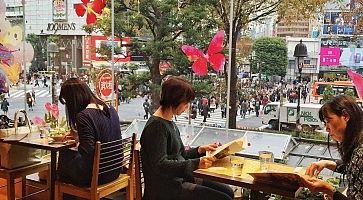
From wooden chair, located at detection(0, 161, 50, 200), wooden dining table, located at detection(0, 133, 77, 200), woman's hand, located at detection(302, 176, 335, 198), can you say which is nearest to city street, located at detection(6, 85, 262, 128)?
wooden chair, located at detection(0, 161, 50, 200)

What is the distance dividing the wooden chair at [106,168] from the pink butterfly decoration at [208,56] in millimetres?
876

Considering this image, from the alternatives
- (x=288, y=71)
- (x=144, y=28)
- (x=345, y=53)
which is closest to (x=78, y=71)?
(x=144, y=28)

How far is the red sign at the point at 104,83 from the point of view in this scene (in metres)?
4.01

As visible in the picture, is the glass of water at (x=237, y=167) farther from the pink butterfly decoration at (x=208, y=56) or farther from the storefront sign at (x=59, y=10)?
the storefront sign at (x=59, y=10)

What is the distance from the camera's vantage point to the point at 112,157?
2.81 metres

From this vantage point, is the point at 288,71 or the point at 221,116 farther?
the point at 221,116

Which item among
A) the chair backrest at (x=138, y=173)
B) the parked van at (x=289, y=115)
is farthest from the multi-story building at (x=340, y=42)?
the chair backrest at (x=138, y=173)

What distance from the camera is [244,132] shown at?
3328mm

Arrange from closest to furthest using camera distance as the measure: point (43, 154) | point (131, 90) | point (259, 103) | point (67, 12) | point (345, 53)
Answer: point (345, 53) < point (259, 103) < point (43, 154) < point (131, 90) < point (67, 12)

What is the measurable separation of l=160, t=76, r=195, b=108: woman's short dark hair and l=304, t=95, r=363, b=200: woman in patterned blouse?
0.75 m

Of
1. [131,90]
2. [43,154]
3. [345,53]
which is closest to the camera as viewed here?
[345,53]

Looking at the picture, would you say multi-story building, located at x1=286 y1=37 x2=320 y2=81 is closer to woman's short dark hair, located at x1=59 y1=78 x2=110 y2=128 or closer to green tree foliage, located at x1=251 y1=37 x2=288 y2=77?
green tree foliage, located at x1=251 y1=37 x2=288 y2=77

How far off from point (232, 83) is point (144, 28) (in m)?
1.05

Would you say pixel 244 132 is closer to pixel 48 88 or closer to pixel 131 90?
pixel 131 90
